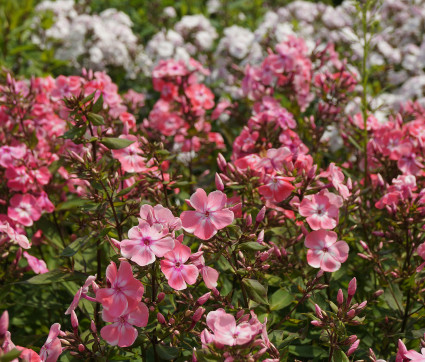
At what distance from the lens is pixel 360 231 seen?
10.1 ft

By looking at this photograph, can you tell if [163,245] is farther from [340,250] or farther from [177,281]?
[340,250]

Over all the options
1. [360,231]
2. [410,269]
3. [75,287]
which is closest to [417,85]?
[360,231]

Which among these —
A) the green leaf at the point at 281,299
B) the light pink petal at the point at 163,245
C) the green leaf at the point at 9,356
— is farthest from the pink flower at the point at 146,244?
the green leaf at the point at 281,299

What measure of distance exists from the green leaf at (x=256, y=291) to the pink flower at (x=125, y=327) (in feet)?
1.37

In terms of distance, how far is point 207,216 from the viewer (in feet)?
6.64

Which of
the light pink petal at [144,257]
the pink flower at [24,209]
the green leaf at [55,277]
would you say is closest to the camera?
the light pink petal at [144,257]

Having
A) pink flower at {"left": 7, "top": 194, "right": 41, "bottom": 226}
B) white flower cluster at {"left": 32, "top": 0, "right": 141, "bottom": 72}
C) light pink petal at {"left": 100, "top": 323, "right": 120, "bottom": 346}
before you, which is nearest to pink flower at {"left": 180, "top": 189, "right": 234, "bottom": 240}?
light pink petal at {"left": 100, "top": 323, "right": 120, "bottom": 346}

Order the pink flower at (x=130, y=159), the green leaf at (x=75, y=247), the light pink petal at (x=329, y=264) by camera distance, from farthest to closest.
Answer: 1. the pink flower at (x=130, y=159)
2. the green leaf at (x=75, y=247)
3. the light pink petal at (x=329, y=264)

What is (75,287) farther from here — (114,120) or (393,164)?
(393,164)

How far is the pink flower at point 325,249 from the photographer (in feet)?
7.14

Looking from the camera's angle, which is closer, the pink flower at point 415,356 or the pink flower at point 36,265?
the pink flower at point 415,356

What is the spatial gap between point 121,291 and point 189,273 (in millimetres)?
246

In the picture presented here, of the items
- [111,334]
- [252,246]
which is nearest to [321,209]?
[252,246]

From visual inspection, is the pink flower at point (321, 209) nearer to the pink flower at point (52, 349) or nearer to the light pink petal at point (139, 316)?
the light pink petal at point (139, 316)
